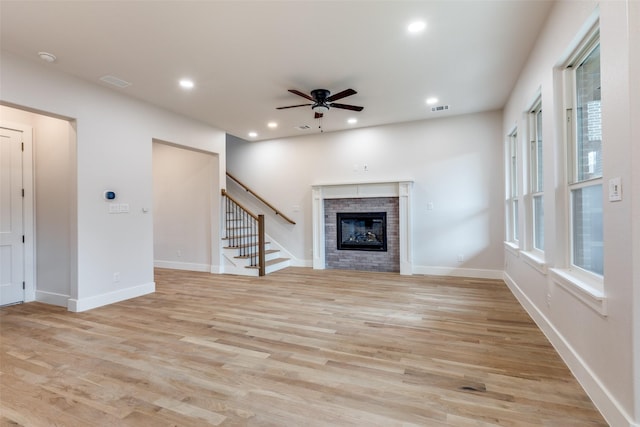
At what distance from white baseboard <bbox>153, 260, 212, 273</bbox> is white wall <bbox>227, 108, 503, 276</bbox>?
176 centimetres

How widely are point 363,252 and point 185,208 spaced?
152 inches

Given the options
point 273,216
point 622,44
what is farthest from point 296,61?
point 273,216

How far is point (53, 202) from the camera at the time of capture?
4035 millimetres

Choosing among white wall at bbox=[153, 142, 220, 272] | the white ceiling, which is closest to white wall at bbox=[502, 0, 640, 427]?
the white ceiling

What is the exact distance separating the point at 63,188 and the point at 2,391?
2.77 metres

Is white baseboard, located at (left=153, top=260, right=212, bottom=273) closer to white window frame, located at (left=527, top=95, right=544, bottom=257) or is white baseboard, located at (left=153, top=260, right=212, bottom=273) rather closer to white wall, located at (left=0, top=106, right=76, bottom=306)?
white wall, located at (left=0, top=106, right=76, bottom=306)

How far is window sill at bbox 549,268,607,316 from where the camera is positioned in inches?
67.5

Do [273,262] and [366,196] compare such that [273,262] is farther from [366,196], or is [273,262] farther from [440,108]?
[440,108]

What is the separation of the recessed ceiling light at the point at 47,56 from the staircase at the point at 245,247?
3.13m

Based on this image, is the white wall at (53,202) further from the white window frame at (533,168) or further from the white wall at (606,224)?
the white window frame at (533,168)

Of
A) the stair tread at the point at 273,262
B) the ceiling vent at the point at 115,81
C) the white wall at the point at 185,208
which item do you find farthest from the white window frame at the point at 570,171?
the white wall at the point at 185,208

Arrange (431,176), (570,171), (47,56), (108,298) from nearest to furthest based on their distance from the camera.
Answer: (570,171)
(47,56)
(108,298)
(431,176)

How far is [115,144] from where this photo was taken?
13.6 ft

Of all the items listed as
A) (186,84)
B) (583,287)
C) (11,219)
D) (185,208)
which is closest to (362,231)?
(185,208)
